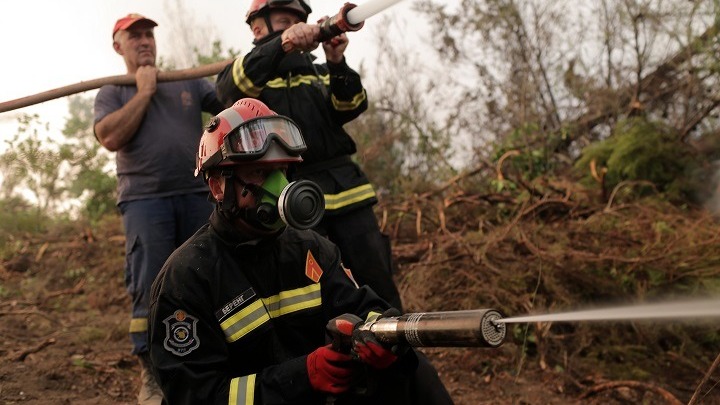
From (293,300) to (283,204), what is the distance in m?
0.46

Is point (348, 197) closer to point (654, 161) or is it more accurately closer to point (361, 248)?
point (361, 248)

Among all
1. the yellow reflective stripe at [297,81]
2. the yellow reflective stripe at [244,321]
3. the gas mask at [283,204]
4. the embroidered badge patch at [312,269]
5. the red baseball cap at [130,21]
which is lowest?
the yellow reflective stripe at [244,321]

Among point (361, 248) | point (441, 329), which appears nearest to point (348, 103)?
point (361, 248)

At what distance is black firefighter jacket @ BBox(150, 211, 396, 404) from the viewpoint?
7.50 feet

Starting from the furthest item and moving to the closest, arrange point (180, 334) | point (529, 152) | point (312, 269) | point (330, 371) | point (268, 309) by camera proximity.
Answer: point (529, 152) < point (312, 269) < point (268, 309) < point (180, 334) < point (330, 371)

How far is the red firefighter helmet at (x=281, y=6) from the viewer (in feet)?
12.7

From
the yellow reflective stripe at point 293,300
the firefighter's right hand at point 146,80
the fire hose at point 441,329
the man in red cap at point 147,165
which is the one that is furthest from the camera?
the firefighter's right hand at point 146,80

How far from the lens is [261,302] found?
2.48 meters

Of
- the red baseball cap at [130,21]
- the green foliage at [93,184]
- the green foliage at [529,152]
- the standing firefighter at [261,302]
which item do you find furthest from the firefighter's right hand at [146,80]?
the green foliage at [93,184]

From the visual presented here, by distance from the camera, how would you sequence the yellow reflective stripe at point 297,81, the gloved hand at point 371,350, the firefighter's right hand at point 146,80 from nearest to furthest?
the gloved hand at point 371,350 < the yellow reflective stripe at point 297,81 < the firefighter's right hand at point 146,80

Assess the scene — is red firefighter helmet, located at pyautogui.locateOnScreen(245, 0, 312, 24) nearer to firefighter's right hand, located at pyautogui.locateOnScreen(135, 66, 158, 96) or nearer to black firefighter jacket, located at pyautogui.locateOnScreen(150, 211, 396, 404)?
firefighter's right hand, located at pyautogui.locateOnScreen(135, 66, 158, 96)

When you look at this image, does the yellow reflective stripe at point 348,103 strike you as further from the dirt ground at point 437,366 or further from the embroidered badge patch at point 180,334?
the dirt ground at point 437,366

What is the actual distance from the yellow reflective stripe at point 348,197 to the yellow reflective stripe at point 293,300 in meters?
1.11

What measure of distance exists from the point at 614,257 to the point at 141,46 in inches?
139
